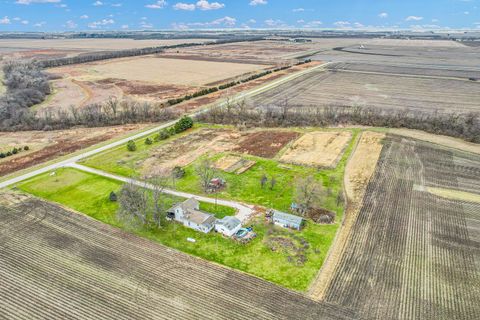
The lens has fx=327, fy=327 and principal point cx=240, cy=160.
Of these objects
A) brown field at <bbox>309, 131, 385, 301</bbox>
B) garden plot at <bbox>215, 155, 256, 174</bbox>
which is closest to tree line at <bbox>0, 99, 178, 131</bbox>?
garden plot at <bbox>215, 155, 256, 174</bbox>

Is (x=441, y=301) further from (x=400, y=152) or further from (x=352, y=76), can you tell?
(x=352, y=76)

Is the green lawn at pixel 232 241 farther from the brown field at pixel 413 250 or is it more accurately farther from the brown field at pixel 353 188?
the brown field at pixel 413 250

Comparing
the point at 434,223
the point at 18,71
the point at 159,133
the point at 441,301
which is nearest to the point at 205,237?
the point at 441,301

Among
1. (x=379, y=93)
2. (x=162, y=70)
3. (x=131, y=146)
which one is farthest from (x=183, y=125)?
(x=162, y=70)

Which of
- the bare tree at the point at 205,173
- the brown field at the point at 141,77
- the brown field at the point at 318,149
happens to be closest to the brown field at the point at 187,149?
the bare tree at the point at 205,173

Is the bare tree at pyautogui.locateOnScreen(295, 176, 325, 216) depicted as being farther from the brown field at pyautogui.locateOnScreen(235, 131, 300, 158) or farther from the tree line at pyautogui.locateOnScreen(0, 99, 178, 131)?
the tree line at pyautogui.locateOnScreen(0, 99, 178, 131)

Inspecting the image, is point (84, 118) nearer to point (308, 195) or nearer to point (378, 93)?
point (308, 195)
